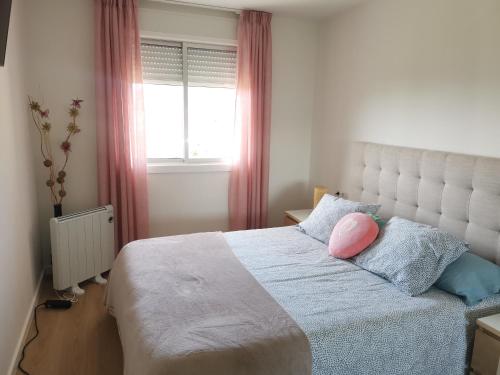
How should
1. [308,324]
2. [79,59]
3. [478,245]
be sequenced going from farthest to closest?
1. [79,59]
2. [478,245]
3. [308,324]

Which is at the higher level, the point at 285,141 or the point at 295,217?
the point at 285,141

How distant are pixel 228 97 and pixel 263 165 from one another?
2.56 feet

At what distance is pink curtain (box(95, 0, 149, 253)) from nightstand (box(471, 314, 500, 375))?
2.69 meters

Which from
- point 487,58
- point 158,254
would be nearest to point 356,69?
point 487,58

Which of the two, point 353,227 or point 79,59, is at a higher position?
point 79,59

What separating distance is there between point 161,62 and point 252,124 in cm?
104

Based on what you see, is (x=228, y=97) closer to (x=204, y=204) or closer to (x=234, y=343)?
(x=204, y=204)

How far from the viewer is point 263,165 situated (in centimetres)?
376

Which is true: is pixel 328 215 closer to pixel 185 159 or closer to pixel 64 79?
pixel 185 159

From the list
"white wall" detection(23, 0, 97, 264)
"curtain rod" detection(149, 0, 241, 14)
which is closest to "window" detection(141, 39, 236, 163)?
"curtain rod" detection(149, 0, 241, 14)

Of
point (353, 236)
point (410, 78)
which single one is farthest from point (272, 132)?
point (353, 236)

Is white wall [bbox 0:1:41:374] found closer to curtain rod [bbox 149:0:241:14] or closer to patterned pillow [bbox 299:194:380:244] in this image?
curtain rod [bbox 149:0:241:14]

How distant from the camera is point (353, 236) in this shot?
2367 mm

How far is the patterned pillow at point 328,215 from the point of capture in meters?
2.71
